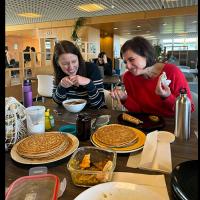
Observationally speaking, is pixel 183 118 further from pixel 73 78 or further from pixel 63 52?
pixel 63 52

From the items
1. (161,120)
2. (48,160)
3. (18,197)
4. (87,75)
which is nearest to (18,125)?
(48,160)

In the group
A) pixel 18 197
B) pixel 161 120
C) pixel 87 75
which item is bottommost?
pixel 18 197

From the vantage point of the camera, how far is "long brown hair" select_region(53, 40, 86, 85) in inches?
62.4

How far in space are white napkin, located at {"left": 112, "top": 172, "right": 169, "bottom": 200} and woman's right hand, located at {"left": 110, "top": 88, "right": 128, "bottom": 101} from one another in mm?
834

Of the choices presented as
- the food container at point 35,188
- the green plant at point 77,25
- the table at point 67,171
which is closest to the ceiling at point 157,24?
the green plant at point 77,25

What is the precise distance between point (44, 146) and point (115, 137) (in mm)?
292

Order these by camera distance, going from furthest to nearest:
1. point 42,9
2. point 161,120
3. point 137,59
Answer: point 42,9, point 137,59, point 161,120

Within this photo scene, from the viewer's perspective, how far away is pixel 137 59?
1405 mm

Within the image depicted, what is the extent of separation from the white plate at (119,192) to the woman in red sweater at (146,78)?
82cm

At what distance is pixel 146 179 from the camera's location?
64cm

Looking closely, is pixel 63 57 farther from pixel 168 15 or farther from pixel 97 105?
pixel 168 15

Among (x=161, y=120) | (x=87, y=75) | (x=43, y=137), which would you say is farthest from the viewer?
(x=87, y=75)

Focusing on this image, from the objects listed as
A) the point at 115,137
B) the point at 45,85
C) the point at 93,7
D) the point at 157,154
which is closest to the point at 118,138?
the point at 115,137

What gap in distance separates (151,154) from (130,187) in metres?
0.20
